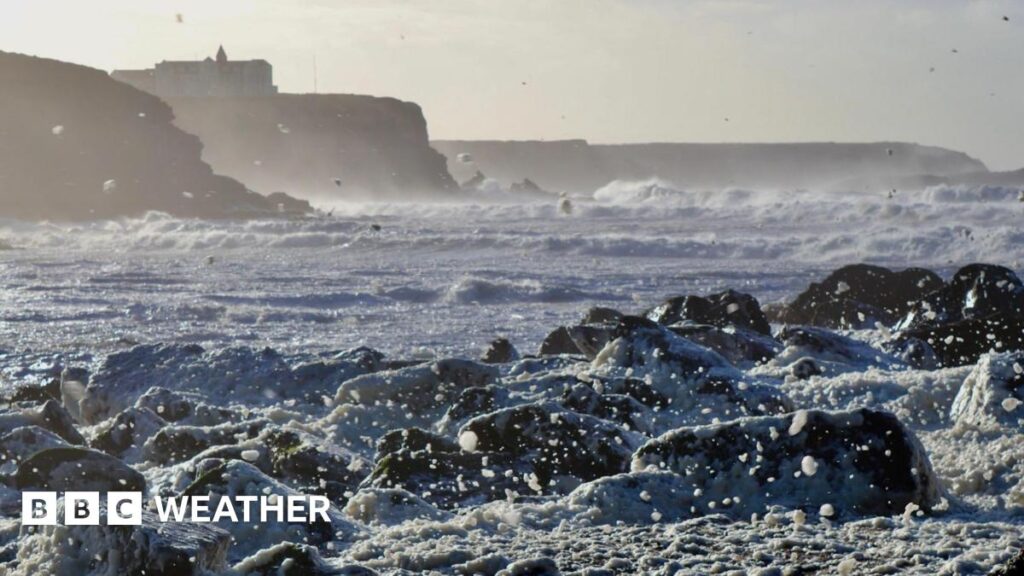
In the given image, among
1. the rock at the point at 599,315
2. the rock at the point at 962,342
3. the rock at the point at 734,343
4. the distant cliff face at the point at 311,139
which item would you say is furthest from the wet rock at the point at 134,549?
the distant cliff face at the point at 311,139

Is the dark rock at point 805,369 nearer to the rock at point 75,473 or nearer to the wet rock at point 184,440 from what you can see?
the wet rock at point 184,440

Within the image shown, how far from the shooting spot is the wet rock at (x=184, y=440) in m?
6.55

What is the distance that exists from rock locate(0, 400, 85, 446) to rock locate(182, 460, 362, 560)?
2.42 meters

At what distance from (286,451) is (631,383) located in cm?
196

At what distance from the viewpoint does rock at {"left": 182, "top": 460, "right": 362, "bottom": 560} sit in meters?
4.57

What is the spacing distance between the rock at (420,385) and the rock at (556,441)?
159 centimetres

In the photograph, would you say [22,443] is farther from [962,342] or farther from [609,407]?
[962,342]

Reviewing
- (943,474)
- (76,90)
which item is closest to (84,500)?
(943,474)

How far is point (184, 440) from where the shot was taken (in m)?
6.61

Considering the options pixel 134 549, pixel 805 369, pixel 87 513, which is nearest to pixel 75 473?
pixel 87 513

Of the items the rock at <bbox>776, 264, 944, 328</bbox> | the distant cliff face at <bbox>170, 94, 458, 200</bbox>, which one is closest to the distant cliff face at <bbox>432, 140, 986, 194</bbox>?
the distant cliff face at <bbox>170, 94, 458, 200</bbox>

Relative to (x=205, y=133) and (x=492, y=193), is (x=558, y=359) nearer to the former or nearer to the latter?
(x=492, y=193)

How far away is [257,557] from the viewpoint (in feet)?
13.2

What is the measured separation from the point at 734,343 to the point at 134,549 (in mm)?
6284
